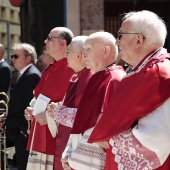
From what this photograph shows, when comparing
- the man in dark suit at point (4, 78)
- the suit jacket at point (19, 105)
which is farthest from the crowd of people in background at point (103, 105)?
the man in dark suit at point (4, 78)

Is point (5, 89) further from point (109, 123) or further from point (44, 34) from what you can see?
point (109, 123)

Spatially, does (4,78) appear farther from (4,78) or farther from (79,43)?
(79,43)

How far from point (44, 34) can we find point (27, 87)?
334 cm

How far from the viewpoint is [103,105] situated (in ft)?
13.2

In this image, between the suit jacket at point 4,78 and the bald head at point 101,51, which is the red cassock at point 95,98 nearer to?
the bald head at point 101,51

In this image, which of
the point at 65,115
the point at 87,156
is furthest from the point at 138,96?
the point at 65,115

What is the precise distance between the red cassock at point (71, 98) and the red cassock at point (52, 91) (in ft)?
0.88

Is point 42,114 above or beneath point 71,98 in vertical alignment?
beneath

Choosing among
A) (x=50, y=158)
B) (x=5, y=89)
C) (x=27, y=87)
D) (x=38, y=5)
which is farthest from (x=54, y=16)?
(x=50, y=158)

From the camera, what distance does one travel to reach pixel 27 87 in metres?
6.55

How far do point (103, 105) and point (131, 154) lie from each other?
74 centimetres

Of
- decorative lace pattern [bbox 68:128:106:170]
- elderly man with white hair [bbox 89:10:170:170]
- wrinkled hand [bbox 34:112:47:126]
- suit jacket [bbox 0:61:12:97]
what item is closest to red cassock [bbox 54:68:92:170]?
wrinkled hand [bbox 34:112:47:126]

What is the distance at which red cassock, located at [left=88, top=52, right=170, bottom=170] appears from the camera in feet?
10.6

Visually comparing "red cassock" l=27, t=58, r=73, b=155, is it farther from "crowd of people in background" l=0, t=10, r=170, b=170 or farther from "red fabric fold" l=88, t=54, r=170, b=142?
"red fabric fold" l=88, t=54, r=170, b=142
